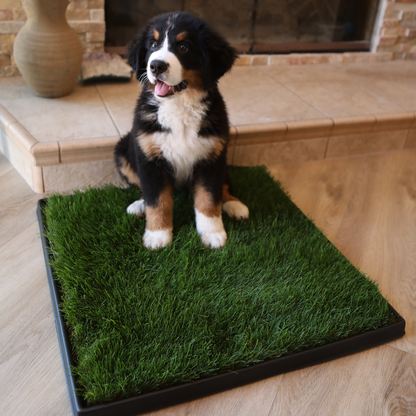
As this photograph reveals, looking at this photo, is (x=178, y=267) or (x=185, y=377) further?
(x=178, y=267)

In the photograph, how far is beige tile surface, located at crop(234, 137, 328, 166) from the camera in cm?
254

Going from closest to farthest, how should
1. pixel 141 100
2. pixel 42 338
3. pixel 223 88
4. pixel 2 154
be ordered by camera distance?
pixel 42 338 → pixel 141 100 → pixel 2 154 → pixel 223 88

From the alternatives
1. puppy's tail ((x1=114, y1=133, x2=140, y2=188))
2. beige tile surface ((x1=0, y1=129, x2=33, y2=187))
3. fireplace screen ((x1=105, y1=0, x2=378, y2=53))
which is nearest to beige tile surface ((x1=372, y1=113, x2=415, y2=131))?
fireplace screen ((x1=105, y1=0, x2=378, y2=53))

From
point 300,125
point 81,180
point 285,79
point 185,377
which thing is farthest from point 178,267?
point 285,79

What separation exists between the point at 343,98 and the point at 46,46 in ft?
6.37

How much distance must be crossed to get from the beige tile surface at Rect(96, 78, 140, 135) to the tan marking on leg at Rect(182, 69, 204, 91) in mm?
807

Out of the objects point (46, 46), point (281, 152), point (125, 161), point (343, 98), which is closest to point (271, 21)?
point (343, 98)

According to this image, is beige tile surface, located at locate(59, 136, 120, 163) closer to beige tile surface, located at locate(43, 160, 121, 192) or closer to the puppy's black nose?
beige tile surface, located at locate(43, 160, 121, 192)

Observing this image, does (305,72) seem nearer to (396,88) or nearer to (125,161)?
(396,88)

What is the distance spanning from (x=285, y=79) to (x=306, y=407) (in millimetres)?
2507

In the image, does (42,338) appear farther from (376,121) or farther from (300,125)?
(376,121)

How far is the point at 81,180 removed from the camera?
2256 mm

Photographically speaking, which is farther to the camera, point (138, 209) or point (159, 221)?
point (138, 209)

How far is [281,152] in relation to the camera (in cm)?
262
